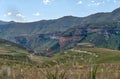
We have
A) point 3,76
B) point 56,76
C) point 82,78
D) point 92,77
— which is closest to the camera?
point 92,77

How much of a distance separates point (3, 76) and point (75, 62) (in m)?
2.10

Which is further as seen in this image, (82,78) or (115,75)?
(115,75)

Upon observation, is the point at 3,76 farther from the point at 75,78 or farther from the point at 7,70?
the point at 75,78

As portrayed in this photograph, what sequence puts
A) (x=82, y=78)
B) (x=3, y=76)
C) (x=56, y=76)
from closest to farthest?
(x=56, y=76)
(x=3, y=76)
(x=82, y=78)

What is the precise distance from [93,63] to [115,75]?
249 centimetres

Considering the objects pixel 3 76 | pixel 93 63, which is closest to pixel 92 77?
pixel 93 63

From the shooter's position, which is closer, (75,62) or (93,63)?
(93,63)

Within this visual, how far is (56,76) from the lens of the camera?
24.9 ft

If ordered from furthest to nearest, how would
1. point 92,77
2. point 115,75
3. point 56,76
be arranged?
point 115,75 < point 56,76 < point 92,77

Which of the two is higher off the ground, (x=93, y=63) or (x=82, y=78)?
(x=93, y=63)

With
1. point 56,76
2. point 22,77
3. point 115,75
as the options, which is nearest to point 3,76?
point 22,77

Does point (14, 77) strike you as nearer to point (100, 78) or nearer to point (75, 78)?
point (75, 78)

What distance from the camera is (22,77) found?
9734 millimetres

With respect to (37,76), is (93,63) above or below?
above
